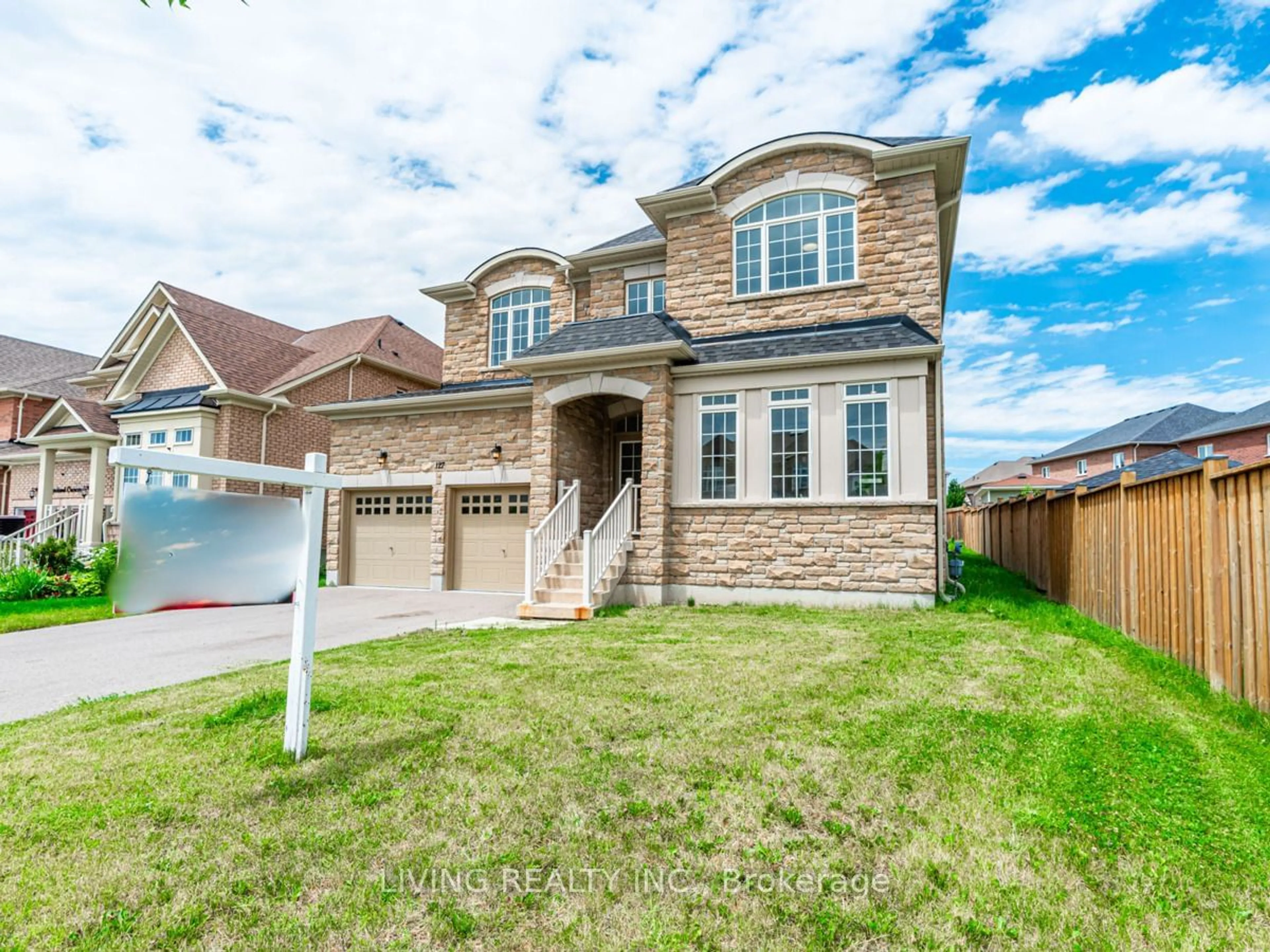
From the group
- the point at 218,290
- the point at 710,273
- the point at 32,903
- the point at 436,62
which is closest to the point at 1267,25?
the point at 710,273

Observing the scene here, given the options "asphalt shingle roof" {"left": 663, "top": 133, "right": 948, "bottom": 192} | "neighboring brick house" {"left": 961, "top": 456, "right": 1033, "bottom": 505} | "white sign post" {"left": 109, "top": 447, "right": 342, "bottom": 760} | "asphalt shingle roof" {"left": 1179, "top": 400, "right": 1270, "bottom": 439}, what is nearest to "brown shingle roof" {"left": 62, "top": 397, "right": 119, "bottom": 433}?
"asphalt shingle roof" {"left": 663, "top": 133, "right": 948, "bottom": 192}

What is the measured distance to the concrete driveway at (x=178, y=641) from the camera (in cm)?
600

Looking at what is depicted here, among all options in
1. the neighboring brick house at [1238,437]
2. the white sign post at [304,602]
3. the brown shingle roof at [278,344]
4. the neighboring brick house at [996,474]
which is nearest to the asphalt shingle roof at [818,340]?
the white sign post at [304,602]

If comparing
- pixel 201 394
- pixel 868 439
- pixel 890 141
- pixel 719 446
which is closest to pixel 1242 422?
pixel 890 141

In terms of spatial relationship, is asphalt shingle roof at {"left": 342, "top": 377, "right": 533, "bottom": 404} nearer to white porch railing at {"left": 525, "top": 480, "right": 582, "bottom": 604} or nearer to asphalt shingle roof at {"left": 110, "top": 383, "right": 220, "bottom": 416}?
white porch railing at {"left": 525, "top": 480, "right": 582, "bottom": 604}

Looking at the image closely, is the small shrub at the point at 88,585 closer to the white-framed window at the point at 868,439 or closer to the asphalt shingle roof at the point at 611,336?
the asphalt shingle roof at the point at 611,336

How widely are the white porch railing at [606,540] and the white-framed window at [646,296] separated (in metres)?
4.80

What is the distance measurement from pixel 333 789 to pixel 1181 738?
510cm

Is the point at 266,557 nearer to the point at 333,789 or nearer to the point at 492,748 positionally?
the point at 333,789

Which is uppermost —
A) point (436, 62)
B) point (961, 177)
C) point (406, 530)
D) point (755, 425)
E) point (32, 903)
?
point (961, 177)

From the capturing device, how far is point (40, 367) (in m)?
25.5

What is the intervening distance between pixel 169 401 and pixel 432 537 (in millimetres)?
9512

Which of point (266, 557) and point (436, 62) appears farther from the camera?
point (436, 62)

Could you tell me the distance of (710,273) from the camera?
12.8 m
